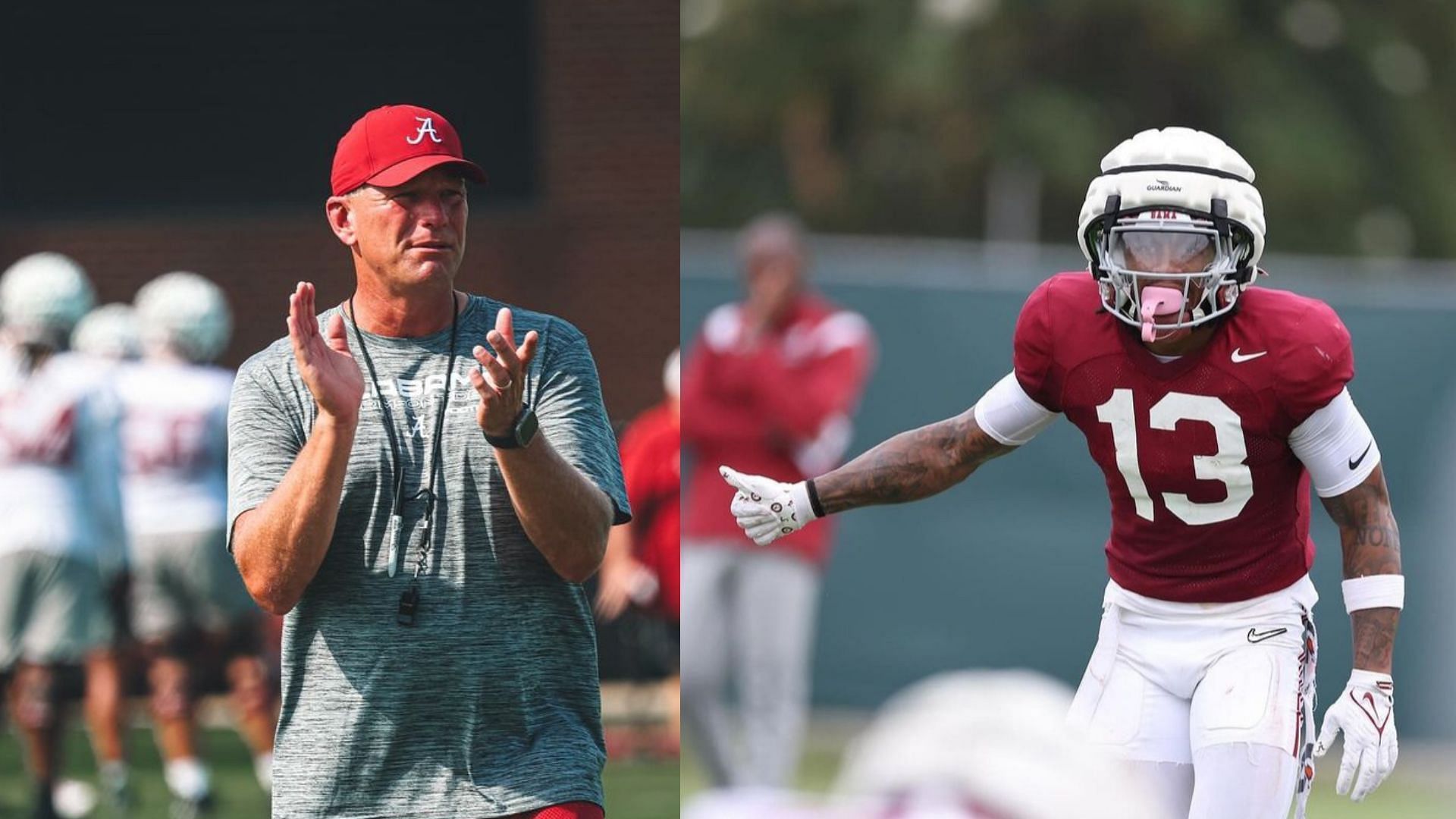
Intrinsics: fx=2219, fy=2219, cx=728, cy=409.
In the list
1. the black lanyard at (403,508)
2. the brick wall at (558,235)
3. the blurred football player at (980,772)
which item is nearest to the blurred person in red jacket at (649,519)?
the brick wall at (558,235)

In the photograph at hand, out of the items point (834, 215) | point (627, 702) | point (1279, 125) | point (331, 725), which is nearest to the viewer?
point (331, 725)

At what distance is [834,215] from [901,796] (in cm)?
2724

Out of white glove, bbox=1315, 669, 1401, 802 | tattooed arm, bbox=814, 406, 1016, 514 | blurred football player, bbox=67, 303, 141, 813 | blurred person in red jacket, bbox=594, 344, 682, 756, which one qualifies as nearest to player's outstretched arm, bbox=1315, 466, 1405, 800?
white glove, bbox=1315, 669, 1401, 802

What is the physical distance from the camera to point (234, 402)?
12.4 feet

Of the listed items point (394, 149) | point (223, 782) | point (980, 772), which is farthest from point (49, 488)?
point (980, 772)

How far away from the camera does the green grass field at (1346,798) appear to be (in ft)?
31.4

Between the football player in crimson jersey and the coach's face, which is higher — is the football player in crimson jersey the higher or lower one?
the lower one

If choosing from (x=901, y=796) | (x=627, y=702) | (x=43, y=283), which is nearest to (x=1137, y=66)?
(x=627, y=702)

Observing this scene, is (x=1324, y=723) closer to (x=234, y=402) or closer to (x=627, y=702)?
(x=234, y=402)

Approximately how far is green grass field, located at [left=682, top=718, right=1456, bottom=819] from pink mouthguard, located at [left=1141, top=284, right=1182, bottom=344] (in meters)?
5.15

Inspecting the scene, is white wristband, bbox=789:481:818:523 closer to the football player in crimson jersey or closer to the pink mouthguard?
the football player in crimson jersey

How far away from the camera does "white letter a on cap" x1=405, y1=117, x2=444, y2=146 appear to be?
3754 mm

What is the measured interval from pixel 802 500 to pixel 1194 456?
2.79 feet

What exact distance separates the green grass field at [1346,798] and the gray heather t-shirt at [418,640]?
557 centimetres
